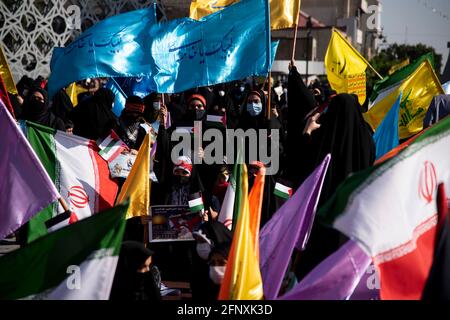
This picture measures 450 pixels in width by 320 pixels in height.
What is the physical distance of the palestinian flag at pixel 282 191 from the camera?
6.93 m

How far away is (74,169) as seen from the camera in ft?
23.5

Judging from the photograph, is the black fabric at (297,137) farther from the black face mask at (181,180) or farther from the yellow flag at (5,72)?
the yellow flag at (5,72)

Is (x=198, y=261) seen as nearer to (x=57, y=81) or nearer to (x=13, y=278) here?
(x=13, y=278)

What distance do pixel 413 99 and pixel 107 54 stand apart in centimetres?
390

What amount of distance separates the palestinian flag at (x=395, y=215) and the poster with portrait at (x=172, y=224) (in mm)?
2875

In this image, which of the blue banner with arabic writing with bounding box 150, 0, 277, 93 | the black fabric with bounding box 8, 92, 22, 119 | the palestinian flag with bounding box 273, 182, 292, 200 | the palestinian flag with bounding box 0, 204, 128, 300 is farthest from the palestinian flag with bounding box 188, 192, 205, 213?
the black fabric with bounding box 8, 92, 22, 119

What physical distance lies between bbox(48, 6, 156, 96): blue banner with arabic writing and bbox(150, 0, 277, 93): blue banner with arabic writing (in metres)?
0.15

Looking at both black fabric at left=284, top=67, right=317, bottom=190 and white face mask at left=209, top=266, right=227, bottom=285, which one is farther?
black fabric at left=284, top=67, right=317, bottom=190

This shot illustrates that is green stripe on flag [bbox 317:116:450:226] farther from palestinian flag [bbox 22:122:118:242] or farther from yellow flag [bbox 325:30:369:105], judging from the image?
yellow flag [bbox 325:30:369:105]

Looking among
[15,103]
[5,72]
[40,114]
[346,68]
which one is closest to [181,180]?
[40,114]

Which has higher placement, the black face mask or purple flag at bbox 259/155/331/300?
purple flag at bbox 259/155/331/300

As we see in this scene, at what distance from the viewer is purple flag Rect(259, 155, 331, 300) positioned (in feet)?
16.6

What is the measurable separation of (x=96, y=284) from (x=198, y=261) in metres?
1.64

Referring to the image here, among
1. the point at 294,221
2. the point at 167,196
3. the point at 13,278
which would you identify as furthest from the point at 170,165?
the point at 13,278
